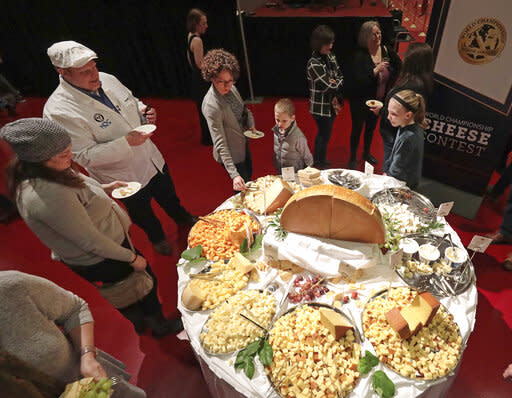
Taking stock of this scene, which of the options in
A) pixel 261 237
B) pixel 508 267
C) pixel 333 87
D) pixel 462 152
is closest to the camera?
pixel 261 237

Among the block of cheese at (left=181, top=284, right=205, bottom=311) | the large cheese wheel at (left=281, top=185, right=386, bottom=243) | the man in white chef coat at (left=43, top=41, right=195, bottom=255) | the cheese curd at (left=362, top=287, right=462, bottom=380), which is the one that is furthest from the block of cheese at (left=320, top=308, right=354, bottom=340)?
the man in white chef coat at (left=43, top=41, right=195, bottom=255)

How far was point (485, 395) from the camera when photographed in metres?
2.22

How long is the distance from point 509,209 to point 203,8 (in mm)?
5397

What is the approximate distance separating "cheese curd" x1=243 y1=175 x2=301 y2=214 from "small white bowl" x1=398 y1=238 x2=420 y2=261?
0.90 m

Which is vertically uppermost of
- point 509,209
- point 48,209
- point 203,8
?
point 203,8

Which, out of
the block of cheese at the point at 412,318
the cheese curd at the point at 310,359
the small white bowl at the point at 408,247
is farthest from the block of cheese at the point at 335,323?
the small white bowl at the point at 408,247

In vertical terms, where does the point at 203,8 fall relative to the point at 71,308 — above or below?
above

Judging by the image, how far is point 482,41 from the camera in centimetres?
271

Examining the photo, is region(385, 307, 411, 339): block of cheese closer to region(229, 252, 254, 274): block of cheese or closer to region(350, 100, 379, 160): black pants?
region(229, 252, 254, 274): block of cheese

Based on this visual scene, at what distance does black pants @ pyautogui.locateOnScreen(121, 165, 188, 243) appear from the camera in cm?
290

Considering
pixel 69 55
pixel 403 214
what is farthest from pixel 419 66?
pixel 69 55

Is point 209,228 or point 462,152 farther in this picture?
point 462,152

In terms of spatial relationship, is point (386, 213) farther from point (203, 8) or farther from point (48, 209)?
point (203, 8)

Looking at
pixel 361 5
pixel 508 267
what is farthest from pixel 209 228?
pixel 361 5
